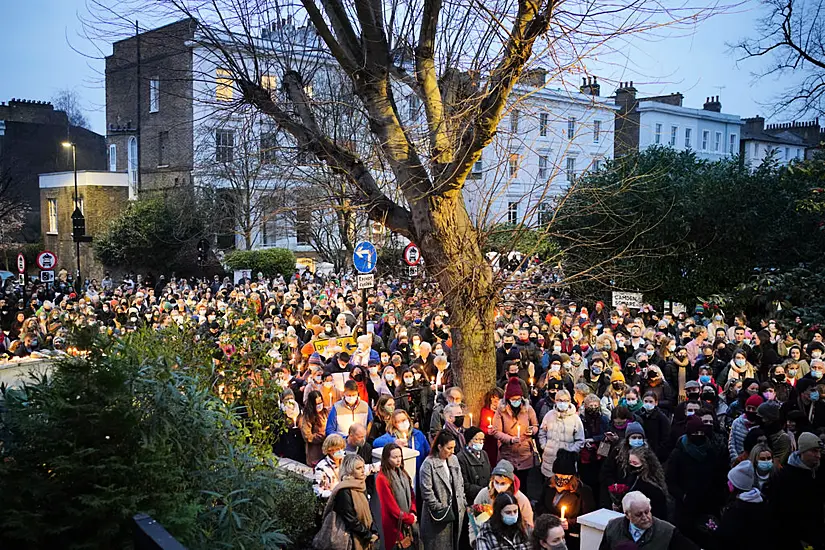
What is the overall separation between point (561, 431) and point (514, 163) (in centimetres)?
311

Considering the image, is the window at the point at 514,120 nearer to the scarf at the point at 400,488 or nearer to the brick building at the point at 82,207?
the scarf at the point at 400,488

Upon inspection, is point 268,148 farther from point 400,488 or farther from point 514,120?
point 400,488

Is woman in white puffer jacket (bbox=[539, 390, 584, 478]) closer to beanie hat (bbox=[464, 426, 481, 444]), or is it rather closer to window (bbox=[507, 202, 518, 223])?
beanie hat (bbox=[464, 426, 481, 444])

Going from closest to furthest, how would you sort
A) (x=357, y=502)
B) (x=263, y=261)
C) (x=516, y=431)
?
1. (x=357, y=502)
2. (x=516, y=431)
3. (x=263, y=261)

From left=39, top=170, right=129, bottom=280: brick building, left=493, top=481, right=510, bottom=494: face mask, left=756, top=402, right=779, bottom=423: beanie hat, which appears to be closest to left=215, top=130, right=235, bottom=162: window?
left=493, top=481, right=510, bottom=494: face mask

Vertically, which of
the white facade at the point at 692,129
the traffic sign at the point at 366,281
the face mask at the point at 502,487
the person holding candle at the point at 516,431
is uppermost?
the white facade at the point at 692,129

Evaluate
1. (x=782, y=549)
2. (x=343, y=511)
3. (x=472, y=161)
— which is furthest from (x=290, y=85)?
(x=782, y=549)

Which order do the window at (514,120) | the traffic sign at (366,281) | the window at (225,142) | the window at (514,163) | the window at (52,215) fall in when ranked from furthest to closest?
the window at (52,215), the traffic sign at (366,281), the window at (225,142), the window at (514,120), the window at (514,163)

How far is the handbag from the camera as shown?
20.1 feet

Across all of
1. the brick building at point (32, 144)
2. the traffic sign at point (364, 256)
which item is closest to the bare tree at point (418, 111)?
the traffic sign at point (364, 256)

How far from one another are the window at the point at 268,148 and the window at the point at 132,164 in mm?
35569

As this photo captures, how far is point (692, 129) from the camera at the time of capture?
5516cm

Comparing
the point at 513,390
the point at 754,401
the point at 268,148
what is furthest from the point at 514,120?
the point at 754,401

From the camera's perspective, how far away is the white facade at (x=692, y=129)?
2041 inches
